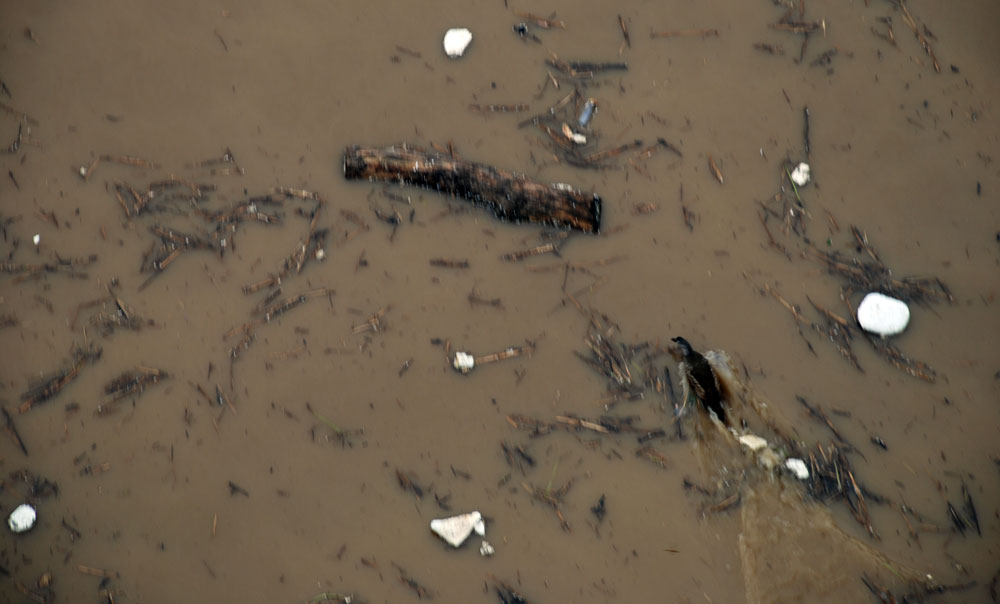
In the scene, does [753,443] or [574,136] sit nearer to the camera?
[753,443]

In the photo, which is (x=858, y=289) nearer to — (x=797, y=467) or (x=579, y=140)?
(x=797, y=467)

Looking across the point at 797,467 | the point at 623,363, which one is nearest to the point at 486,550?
the point at 623,363

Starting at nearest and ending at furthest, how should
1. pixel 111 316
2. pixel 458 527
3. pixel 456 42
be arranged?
pixel 458 527
pixel 111 316
pixel 456 42

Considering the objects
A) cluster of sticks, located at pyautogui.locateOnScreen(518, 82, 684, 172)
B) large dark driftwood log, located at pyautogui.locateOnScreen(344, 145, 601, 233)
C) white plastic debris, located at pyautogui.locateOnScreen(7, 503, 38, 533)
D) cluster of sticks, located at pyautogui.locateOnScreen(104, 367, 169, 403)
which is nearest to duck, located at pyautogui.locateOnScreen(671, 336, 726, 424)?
large dark driftwood log, located at pyautogui.locateOnScreen(344, 145, 601, 233)

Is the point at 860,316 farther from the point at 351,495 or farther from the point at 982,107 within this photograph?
the point at 351,495

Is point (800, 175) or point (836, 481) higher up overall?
Result: point (800, 175)

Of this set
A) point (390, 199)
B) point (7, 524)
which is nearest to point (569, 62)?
point (390, 199)

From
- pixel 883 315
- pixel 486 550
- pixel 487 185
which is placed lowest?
pixel 486 550

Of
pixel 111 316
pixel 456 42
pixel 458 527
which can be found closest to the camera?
pixel 458 527
